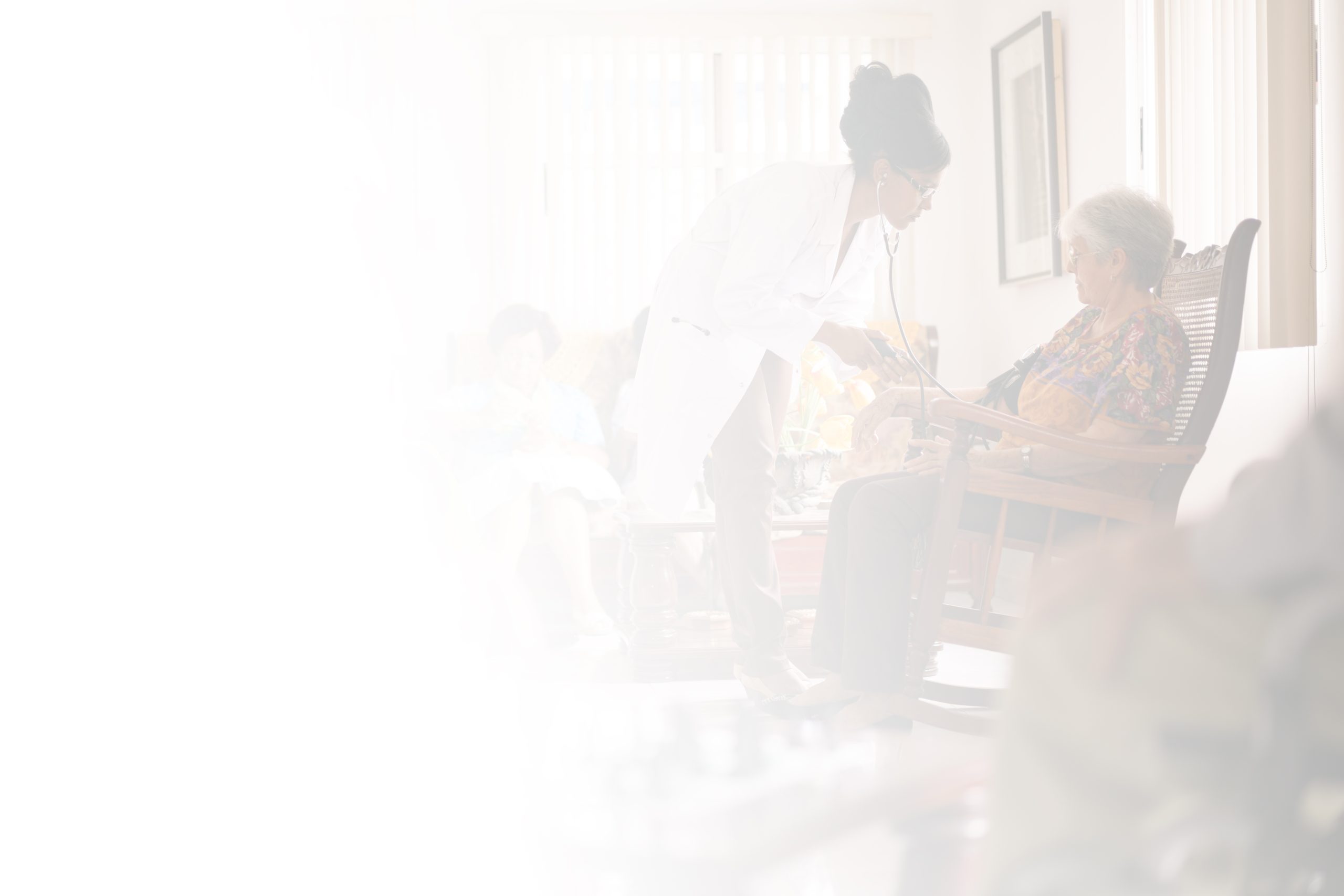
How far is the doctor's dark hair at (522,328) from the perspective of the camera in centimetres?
286

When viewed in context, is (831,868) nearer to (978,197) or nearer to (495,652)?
(495,652)

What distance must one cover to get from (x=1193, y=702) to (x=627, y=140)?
374 cm

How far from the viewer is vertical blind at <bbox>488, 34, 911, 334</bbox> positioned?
3.89m

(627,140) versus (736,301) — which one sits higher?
(627,140)

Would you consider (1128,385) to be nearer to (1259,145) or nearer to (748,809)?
Result: (1259,145)

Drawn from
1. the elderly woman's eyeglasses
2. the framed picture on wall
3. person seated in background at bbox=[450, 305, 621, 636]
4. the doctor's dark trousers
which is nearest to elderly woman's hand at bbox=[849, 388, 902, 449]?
the doctor's dark trousers

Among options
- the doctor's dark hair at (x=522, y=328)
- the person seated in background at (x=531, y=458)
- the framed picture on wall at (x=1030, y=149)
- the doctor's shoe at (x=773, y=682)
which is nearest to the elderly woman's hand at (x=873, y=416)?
the doctor's shoe at (x=773, y=682)

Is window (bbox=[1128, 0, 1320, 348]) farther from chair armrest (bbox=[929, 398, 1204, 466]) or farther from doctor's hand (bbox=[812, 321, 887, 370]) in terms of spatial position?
doctor's hand (bbox=[812, 321, 887, 370])

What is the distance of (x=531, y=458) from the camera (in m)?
2.67

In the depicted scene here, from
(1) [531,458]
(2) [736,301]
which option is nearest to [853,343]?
(2) [736,301]

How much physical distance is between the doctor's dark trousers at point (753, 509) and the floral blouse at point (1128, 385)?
0.49 m

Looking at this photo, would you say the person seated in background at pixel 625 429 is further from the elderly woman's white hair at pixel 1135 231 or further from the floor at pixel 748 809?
the floor at pixel 748 809

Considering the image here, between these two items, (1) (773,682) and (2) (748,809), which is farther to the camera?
(1) (773,682)

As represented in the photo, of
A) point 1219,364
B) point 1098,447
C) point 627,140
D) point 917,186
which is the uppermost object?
point 627,140
